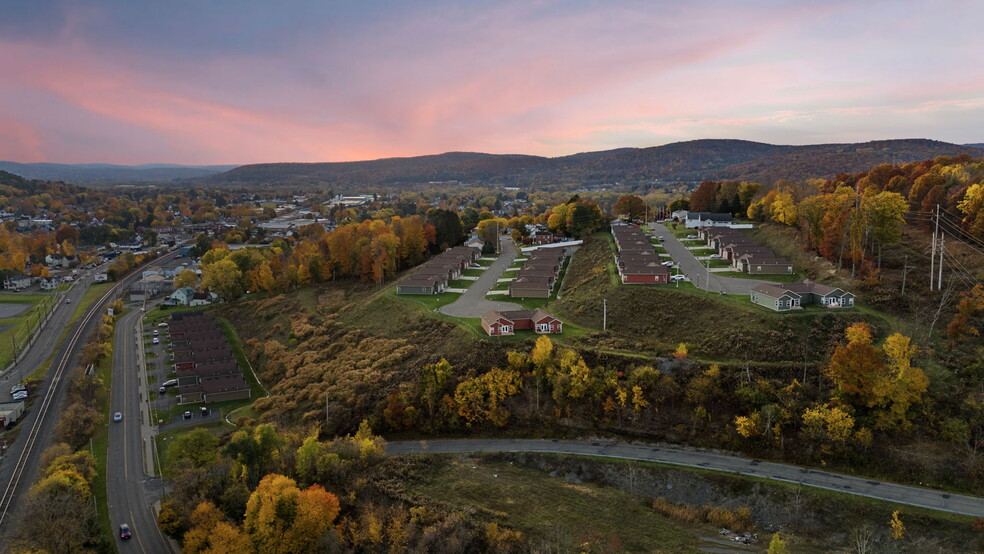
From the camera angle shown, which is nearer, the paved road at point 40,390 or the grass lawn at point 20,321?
the paved road at point 40,390

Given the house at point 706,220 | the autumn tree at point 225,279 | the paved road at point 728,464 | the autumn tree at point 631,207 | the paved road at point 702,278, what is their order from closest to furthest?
the paved road at point 728,464
the paved road at point 702,278
the autumn tree at point 225,279
the house at point 706,220
the autumn tree at point 631,207

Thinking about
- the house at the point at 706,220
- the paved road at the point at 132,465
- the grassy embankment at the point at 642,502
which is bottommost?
the paved road at the point at 132,465

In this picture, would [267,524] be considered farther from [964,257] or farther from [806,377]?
[964,257]

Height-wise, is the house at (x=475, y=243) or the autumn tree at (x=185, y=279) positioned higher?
the house at (x=475, y=243)

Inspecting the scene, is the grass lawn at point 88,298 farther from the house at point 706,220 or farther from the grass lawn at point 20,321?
the house at point 706,220

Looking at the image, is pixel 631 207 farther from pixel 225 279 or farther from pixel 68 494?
pixel 68 494

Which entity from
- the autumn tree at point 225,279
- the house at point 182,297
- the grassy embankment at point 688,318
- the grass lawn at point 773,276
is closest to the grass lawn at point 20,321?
the house at point 182,297

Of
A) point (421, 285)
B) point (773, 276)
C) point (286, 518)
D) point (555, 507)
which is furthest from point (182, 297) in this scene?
point (773, 276)
